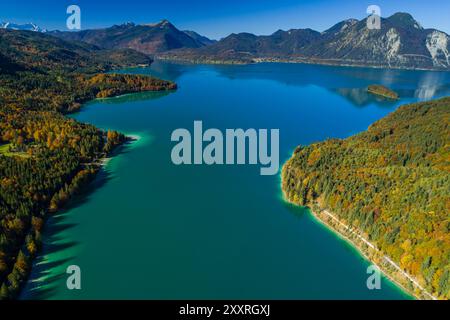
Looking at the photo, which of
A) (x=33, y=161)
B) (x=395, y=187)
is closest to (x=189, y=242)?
(x=395, y=187)

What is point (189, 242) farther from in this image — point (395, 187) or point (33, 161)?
point (33, 161)

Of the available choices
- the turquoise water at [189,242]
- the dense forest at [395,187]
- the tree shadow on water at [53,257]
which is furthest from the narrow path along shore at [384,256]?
the tree shadow on water at [53,257]

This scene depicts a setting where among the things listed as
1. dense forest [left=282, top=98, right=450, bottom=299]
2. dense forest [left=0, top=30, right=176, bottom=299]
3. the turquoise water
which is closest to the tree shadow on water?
the turquoise water

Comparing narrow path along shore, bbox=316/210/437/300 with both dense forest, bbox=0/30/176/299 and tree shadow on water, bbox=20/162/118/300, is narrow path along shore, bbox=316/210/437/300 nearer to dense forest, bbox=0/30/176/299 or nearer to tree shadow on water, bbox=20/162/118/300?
tree shadow on water, bbox=20/162/118/300

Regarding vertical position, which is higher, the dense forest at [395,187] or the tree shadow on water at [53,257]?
the dense forest at [395,187]

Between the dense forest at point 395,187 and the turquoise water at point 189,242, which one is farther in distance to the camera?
the dense forest at point 395,187

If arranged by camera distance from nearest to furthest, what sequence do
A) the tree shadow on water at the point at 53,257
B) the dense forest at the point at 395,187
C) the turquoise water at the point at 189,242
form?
the tree shadow on water at the point at 53,257 → the turquoise water at the point at 189,242 → the dense forest at the point at 395,187

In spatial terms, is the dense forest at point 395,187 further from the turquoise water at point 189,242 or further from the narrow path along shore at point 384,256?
the turquoise water at point 189,242

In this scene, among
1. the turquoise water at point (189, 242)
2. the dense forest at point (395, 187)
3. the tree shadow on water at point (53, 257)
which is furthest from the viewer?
the dense forest at point (395, 187)

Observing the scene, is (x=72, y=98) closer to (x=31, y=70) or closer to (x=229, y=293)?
(x=31, y=70)
